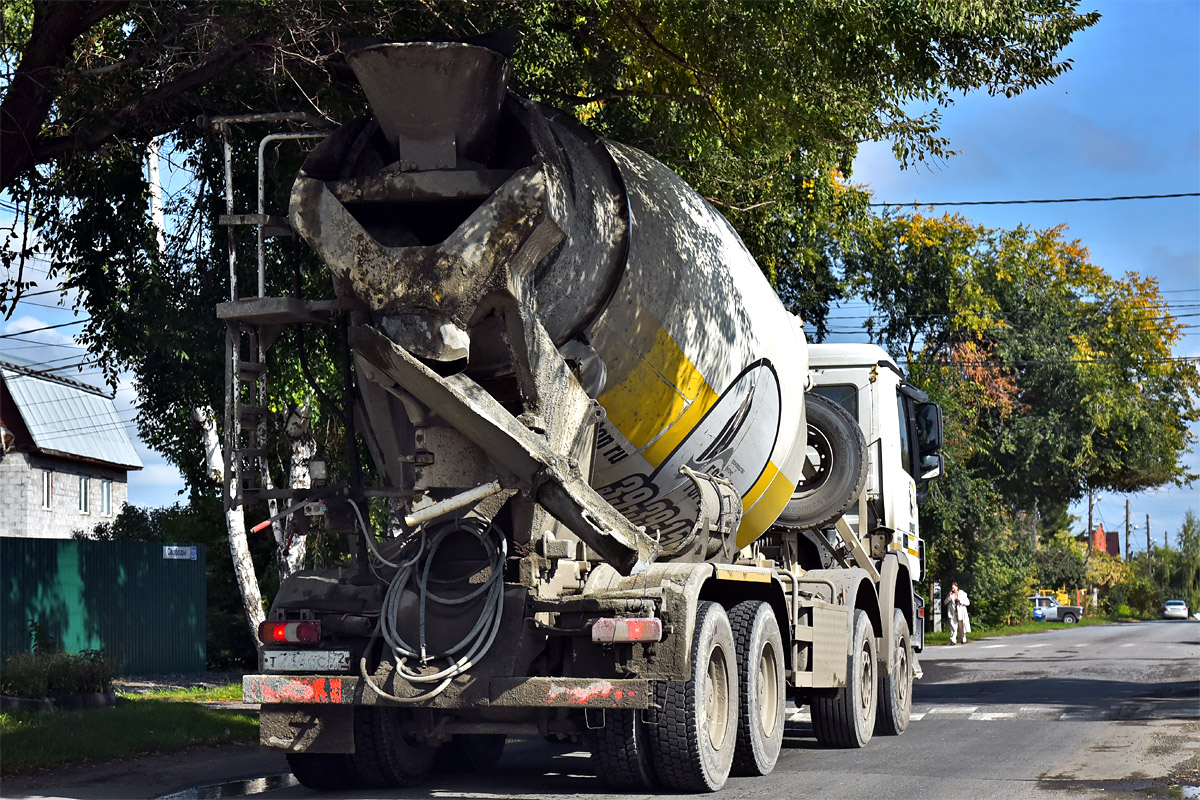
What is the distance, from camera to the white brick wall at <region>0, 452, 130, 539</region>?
116 feet

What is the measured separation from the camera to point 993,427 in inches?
1420

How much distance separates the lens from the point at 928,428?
46.1 feet

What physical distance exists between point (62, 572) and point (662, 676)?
13231 mm

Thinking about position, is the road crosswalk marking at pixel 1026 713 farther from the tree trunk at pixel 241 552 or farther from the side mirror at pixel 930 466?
the tree trunk at pixel 241 552

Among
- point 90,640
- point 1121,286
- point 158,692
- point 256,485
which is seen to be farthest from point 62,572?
point 1121,286

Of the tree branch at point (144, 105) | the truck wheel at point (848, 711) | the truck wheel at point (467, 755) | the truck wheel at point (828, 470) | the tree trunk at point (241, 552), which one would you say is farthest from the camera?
the tree trunk at point (241, 552)

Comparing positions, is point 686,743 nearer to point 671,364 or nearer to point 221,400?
point 671,364

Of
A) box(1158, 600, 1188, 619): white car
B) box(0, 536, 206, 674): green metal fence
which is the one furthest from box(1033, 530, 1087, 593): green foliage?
box(0, 536, 206, 674): green metal fence

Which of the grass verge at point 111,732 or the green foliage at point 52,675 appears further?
the green foliage at point 52,675

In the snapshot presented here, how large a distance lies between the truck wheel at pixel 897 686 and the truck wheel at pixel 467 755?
13.6 ft

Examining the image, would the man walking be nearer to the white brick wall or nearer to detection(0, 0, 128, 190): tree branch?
the white brick wall

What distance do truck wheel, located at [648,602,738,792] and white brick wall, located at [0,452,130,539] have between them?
28.2 m

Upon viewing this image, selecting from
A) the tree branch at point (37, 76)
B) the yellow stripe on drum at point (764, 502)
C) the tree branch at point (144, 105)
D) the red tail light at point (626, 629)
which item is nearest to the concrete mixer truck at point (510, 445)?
the red tail light at point (626, 629)

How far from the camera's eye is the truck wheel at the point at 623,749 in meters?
7.71
